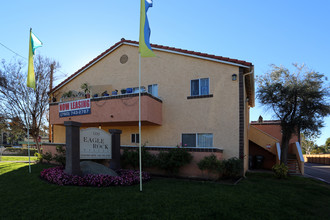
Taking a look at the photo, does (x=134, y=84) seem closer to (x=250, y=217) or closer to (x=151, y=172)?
(x=151, y=172)

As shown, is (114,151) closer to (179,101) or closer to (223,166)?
(179,101)

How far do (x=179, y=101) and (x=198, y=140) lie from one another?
257 cm

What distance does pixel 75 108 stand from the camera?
1472 centimetres

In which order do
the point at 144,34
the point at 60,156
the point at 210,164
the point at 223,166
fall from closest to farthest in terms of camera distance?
the point at 144,34 → the point at 210,164 → the point at 223,166 → the point at 60,156

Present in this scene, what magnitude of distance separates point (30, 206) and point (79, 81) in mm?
12392

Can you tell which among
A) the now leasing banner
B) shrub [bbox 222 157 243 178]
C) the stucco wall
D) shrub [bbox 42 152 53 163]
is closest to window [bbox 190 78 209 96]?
the stucco wall

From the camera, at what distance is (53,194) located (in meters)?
7.35

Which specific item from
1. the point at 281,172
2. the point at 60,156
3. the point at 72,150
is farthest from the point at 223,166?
the point at 60,156

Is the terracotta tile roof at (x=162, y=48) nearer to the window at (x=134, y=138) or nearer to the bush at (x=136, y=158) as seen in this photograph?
the window at (x=134, y=138)

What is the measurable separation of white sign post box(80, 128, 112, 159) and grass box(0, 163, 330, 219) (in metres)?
1.91

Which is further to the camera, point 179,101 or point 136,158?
point 179,101

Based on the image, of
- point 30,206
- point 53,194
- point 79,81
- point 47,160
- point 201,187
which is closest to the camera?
point 30,206

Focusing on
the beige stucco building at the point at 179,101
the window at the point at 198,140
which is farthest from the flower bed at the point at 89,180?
the window at the point at 198,140

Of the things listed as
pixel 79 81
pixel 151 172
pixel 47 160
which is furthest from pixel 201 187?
pixel 79 81
